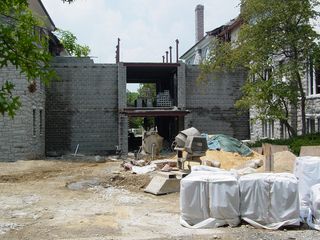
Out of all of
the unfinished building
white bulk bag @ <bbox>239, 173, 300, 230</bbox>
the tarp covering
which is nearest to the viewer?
white bulk bag @ <bbox>239, 173, 300, 230</bbox>

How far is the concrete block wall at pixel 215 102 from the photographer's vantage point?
30219 millimetres

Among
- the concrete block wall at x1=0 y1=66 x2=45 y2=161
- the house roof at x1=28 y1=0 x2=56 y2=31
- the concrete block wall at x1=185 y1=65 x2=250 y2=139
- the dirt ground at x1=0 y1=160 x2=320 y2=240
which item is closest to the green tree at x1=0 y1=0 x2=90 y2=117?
the dirt ground at x1=0 y1=160 x2=320 y2=240

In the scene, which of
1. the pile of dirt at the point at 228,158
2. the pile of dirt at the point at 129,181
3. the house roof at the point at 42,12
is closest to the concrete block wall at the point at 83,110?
the house roof at the point at 42,12

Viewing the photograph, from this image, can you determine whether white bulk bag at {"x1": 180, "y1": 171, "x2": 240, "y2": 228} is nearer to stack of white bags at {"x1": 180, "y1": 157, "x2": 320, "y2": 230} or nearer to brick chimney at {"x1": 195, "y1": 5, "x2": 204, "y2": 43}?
stack of white bags at {"x1": 180, "y1": 157, "x2": 320, "y2": 230}

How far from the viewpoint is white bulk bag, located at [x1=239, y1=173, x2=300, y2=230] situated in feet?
28.7

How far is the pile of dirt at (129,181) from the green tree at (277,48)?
7675 mm

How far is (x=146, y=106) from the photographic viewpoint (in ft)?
100

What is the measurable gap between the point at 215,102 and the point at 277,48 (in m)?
10.1

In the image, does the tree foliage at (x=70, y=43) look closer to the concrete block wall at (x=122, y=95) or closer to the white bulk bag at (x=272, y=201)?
the concrete block wall at (x=122, y=95)

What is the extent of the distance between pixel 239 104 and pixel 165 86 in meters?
16.4

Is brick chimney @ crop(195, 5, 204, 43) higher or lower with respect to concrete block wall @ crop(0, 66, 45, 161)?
higher

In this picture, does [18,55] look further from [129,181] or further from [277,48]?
[277,48]

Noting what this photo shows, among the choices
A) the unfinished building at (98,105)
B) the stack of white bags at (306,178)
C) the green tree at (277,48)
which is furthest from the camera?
the unfinished building at (98,105)

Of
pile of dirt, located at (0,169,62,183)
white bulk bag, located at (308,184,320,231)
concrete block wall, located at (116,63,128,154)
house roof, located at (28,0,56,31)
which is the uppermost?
house roof, located at (28,0,56,31)
